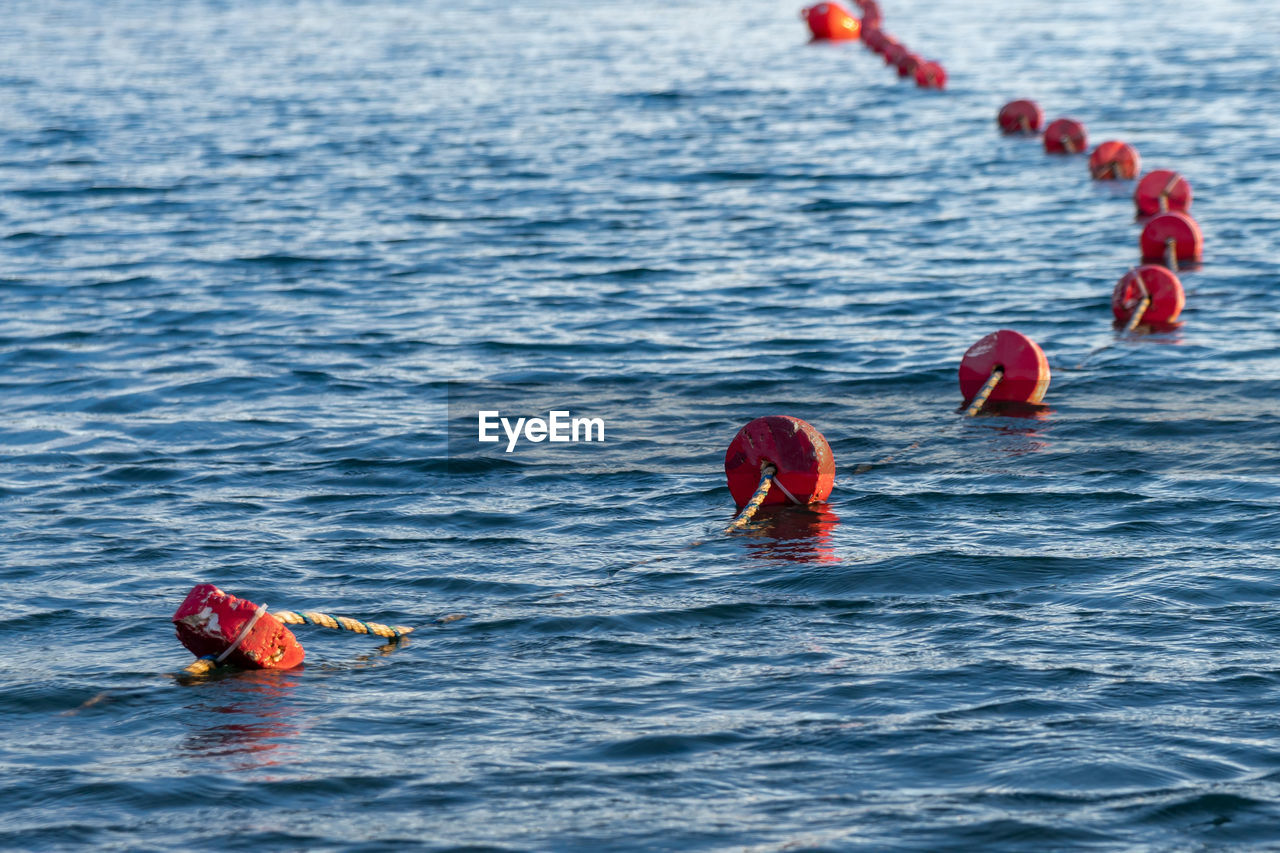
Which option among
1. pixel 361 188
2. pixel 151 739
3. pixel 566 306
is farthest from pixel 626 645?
pixel 361 188

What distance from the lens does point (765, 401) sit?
14250 mm

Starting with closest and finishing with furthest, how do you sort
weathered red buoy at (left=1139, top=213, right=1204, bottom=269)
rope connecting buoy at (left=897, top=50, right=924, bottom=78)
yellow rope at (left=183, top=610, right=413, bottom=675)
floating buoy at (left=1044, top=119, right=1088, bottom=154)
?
yellow rope at (left=183, top=610, right=413, bottom=675), weathered red buoy at (left=1139, top=213, right=1204, bottom=269), floating buoy at (left=1044, top=119, right=1088, bottom=154), rope connecting buoy at (left=897, top=50, right=924, bottom=78)

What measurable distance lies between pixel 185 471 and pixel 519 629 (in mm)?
4440

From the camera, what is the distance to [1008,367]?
1359cm

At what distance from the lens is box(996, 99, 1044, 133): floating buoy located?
97.1 ft

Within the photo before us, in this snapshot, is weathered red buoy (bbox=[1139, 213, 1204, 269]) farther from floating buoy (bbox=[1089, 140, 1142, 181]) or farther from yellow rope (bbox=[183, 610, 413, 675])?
yellow rope (bbox=[183, 610, 413, 675])

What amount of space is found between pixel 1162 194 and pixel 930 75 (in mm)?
15160

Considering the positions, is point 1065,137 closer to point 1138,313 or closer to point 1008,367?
point 1138,313

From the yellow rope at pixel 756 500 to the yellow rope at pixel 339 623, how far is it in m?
2.66

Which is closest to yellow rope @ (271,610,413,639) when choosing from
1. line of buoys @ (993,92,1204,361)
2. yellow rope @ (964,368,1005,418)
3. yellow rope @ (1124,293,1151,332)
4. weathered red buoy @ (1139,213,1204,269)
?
yellow rope @ (964,368,1005,418)

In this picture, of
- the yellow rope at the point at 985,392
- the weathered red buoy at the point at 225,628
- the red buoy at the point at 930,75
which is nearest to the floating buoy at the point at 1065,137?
the red buoy at the point at 930,75

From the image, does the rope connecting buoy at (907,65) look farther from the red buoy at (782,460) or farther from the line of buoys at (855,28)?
the red buoy at (782,460)

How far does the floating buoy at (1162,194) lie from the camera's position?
72.0 feet

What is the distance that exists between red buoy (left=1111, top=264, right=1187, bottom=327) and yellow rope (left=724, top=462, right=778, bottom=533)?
22.6 feet
